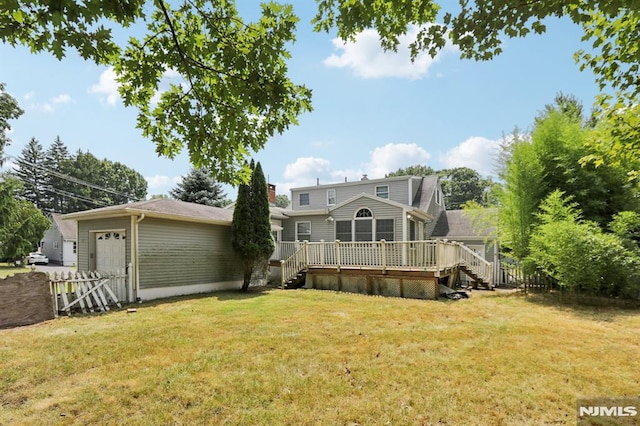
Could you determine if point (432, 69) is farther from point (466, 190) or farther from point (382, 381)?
point (466, 190)

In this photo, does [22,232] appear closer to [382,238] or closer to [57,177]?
[382,238]

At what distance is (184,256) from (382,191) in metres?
10.9

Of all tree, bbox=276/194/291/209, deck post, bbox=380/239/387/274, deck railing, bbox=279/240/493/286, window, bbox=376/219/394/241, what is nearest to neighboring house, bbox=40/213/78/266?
deck railing, bbox=279/240/493/286

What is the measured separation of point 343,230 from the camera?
50.2 ft

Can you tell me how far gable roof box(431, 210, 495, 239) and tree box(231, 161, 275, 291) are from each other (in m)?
10.4

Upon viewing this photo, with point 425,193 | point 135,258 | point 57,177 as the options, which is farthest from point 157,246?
point 57,177

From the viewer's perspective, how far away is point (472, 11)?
9.86 ft

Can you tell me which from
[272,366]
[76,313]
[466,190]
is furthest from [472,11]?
[466,190]

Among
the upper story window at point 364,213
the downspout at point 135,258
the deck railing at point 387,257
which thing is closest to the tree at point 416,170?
the upper story window at point 364,213

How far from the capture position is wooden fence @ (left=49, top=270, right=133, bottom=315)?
767 centimetres

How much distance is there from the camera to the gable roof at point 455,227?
54.5 feet

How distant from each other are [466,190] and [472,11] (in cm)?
4568

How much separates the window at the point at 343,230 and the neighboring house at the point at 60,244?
28631 millimetres

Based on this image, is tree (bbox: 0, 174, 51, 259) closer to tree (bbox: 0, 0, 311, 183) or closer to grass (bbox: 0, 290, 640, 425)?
grass (bbox: 0, 290, 640, 425)
